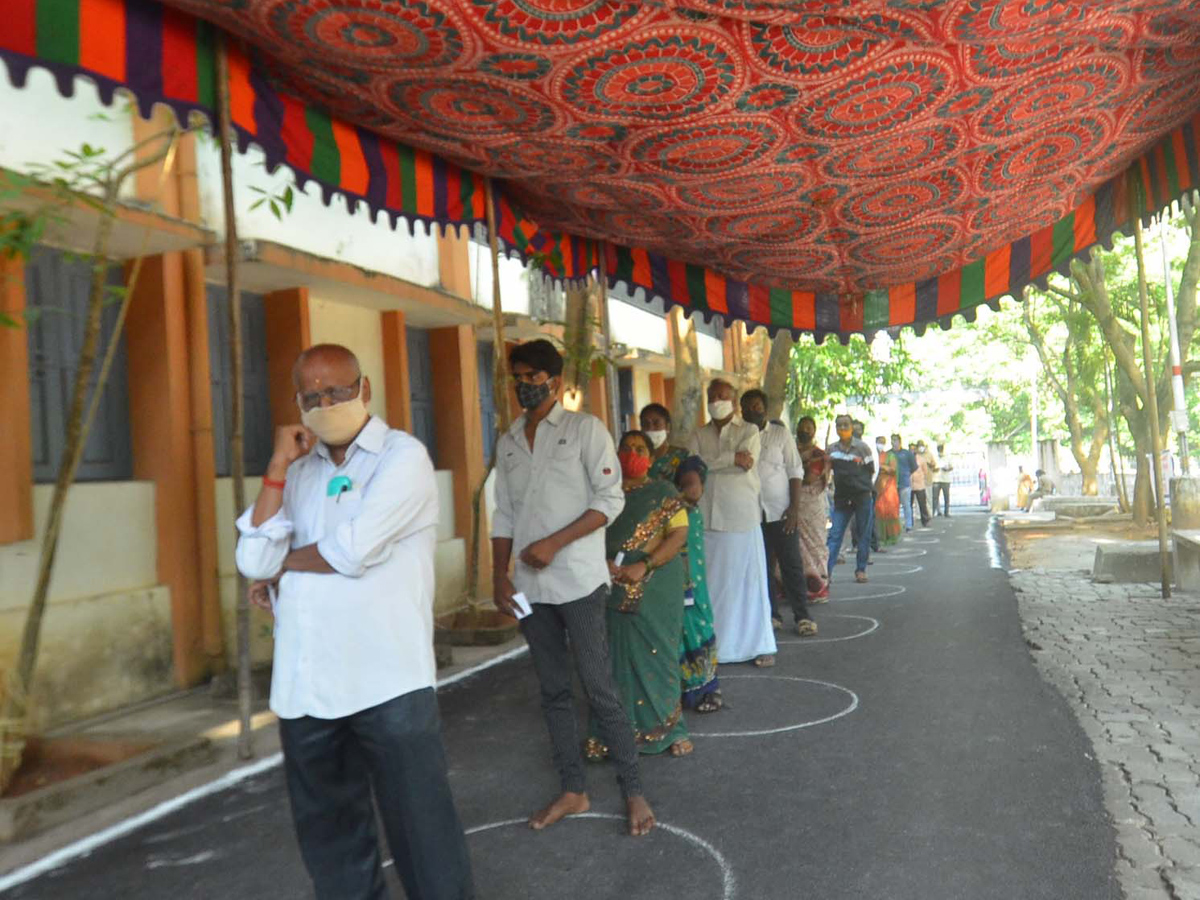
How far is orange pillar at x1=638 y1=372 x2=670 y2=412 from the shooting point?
21.2 meters

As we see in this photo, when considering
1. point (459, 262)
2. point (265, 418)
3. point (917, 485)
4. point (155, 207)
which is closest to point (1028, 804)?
point (155, 207)

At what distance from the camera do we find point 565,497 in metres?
4.29

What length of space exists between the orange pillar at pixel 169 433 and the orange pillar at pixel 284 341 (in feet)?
4.75

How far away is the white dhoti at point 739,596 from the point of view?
24.2 feet

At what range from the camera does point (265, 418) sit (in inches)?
366

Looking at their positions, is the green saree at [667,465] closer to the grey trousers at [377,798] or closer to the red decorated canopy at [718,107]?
the red decorated canopy at [718,107]

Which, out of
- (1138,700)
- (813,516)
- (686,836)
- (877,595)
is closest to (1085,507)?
(877,595)

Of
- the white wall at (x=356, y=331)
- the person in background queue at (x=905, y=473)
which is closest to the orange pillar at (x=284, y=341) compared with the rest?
the white wall at (x=356, y=331)

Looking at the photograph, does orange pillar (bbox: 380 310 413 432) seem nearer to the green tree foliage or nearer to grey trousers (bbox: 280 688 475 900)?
grey trousers (bbox: 280 688 475 900)

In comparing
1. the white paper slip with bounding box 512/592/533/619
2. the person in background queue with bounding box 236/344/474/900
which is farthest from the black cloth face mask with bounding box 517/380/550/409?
the person in background queue with bounding box 236/344/474/900

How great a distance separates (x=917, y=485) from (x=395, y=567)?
833 inches

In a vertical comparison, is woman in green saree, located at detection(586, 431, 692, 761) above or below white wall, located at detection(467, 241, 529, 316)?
below

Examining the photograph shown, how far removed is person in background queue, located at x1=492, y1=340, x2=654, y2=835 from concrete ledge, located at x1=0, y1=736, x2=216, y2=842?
6.72 ft

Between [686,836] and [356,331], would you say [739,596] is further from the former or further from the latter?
[356,331]
